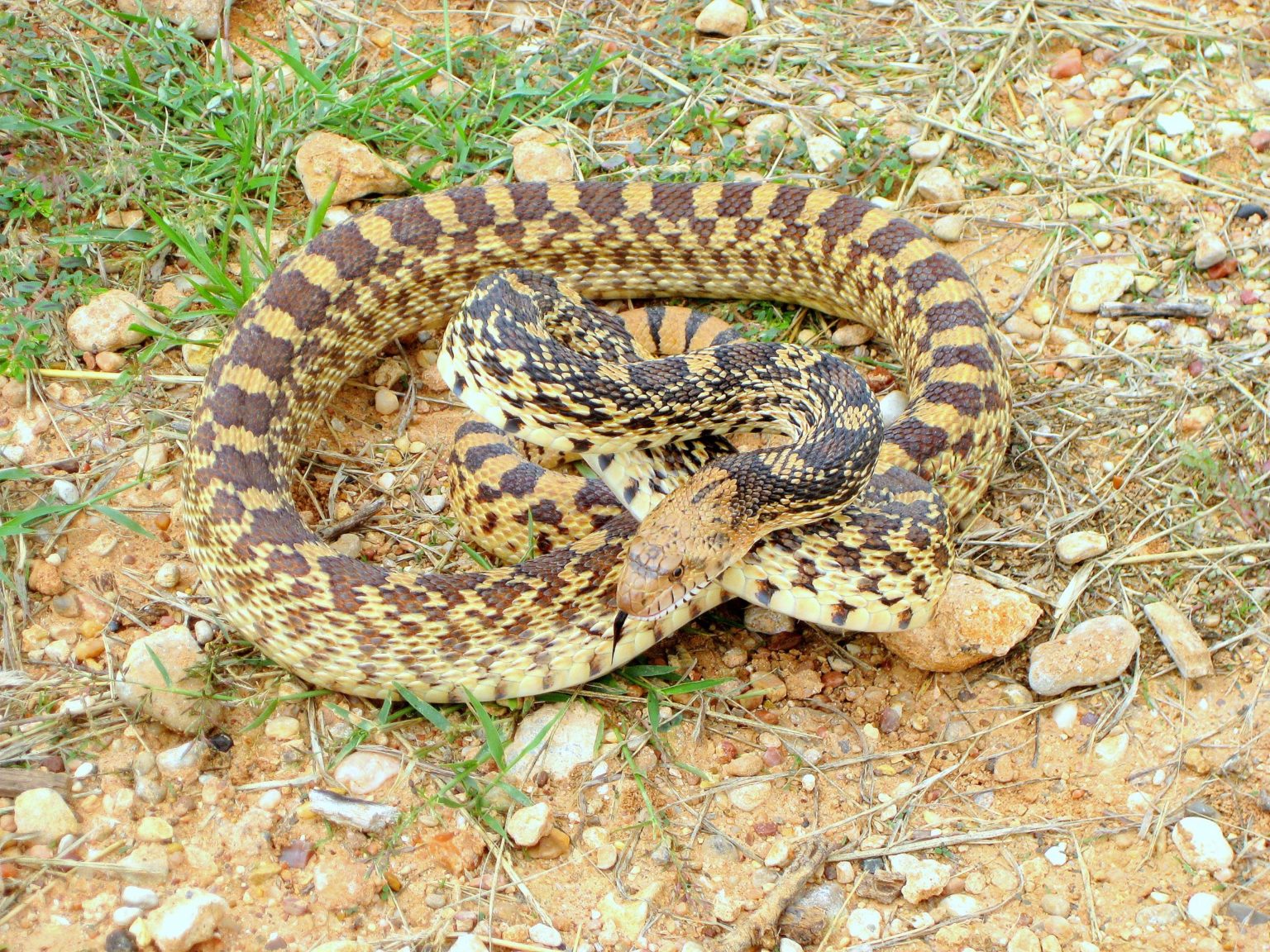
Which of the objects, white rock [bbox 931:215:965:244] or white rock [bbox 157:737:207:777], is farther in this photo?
white rock [bbox 931:215:965:244]

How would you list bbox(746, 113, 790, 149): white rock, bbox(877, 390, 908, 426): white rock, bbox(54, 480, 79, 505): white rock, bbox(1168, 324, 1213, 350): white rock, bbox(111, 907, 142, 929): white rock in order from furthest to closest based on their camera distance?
1. bbox(746, 113, 790, 149): white rock
2. bbox(877, 390, 908, 426): white rock
3. bbox(1168, 324, 1213, 350): white rock
4. bbox(54, 480, 79, 505): white rock
5. bbox(111, 907, 142, 929): white rock

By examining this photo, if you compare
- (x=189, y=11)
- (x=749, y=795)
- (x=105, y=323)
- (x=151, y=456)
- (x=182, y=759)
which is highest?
(x=189, y=11)

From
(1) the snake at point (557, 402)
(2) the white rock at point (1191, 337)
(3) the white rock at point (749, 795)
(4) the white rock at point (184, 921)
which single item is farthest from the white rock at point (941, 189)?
(4) the white rock at point (184, 921)

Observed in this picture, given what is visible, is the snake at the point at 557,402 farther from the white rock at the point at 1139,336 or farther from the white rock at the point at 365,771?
the white rock at the point at 1139,336

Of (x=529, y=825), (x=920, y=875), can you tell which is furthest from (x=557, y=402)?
(x=920, y=875)

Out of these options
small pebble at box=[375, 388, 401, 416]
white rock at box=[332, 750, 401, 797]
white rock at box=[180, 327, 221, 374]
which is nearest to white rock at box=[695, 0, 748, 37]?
small pebble at box=[375, 388, 401, 416]

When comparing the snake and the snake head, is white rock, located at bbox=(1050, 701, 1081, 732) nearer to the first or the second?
the snake

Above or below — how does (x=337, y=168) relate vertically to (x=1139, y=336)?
above

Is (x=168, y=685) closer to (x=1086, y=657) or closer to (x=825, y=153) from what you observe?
(x=1086, y=657)
